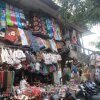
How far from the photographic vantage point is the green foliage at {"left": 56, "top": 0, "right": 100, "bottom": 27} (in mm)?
6109

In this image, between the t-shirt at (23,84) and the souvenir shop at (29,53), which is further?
the t-shirt at (23,84)

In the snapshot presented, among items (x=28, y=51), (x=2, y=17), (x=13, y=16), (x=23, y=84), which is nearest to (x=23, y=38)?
(x=28, y=51)

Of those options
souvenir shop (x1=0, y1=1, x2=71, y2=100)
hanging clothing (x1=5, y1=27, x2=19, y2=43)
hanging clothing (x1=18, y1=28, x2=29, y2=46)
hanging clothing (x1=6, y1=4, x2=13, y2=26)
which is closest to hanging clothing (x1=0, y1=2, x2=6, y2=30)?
souvenir shop (x1=0, y1=1, x2=71, y2=100)

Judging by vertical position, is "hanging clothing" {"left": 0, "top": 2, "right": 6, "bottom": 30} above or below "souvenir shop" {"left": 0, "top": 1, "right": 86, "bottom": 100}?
above

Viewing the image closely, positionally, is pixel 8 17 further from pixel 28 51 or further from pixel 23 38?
pixel 28 51

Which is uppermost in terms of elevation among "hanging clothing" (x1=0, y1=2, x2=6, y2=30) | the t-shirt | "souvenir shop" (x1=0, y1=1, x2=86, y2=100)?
"hanging clothing" (x1=0, y1=2, x2=6, y2=30)

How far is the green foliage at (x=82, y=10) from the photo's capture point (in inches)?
241

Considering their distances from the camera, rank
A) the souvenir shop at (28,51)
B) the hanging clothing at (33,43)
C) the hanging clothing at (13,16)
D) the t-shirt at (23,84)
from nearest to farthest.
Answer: the souvenir shop at (28,51), the t-shirt at (23,84), the hanging clothing at (13,16), the hanging clothing at (33,43)

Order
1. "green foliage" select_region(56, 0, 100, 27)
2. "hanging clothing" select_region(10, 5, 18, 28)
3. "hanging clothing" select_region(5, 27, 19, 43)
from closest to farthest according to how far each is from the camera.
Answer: "green foliage" select_region(56, 0, 100, 27) → "hanging clothing" select_region(5, 27, 19, 43) → "hanging clothing" select_region(10, 5, 18, 28)

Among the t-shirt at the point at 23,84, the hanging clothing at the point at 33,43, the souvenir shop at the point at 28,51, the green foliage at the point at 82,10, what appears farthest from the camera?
the hanging clothing at the point at 33,43

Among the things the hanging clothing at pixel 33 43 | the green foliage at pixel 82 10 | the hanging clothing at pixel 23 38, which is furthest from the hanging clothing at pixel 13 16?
the green foliage at pixel 82 10

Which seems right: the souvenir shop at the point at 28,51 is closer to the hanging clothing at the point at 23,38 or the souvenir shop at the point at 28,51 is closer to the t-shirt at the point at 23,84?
the hanging clothing at the point at 23,38

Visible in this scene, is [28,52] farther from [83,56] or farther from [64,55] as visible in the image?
[83,56]

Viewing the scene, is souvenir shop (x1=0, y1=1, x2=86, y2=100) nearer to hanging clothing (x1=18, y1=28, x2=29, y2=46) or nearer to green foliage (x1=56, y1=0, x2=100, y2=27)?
hanging clothing (x1=18, y1=28, x2=29, y2=46)
